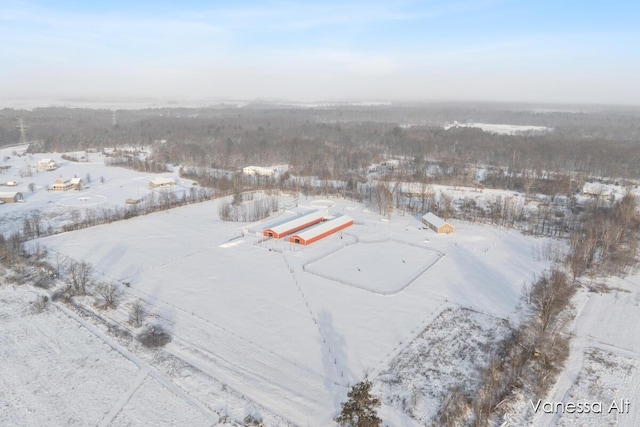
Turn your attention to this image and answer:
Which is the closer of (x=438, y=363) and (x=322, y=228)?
(x=438, y=363)

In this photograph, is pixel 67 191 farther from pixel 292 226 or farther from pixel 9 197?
pixel 292 226

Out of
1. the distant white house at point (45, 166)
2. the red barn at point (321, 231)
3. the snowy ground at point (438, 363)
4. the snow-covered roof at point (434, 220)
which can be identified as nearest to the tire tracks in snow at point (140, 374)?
the snowy ground at point (438, 363)

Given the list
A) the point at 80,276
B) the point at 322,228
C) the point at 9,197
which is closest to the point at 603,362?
the point at 322,228

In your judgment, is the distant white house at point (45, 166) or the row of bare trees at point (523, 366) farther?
the distant white house at point (45, 166)

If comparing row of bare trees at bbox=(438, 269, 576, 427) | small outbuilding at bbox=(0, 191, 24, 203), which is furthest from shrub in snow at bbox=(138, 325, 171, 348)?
small outbuilding at bbox=(0, 191, 24, 203)

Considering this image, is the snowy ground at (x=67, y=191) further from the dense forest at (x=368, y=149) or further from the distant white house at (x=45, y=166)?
the dense forest at (x=368, y=149)

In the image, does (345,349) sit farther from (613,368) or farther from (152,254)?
(152,254)
